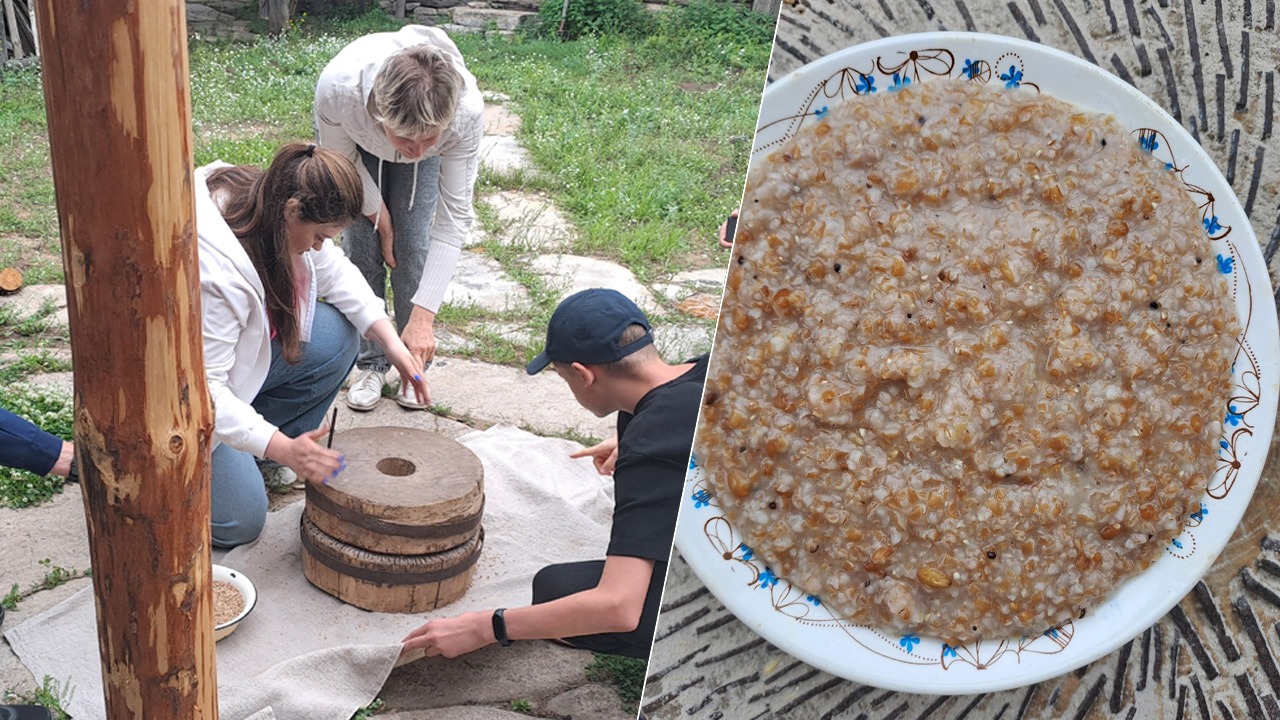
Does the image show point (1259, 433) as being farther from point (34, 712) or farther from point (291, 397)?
point (34, 712)

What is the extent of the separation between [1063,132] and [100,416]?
0.83m

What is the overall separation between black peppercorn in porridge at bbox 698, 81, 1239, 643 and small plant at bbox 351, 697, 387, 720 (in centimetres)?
41

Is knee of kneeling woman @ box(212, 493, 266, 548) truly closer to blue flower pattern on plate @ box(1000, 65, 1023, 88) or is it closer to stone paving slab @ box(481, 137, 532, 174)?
stone paving slab @ box(481, 137, 532, 174)

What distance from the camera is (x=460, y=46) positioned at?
1.04 meters

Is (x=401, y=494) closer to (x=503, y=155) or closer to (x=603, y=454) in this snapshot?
(x=603, y=454)

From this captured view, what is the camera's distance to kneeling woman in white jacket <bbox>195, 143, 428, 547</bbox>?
75 cm

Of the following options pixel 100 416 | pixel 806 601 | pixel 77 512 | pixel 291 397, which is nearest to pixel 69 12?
pixel 100 416

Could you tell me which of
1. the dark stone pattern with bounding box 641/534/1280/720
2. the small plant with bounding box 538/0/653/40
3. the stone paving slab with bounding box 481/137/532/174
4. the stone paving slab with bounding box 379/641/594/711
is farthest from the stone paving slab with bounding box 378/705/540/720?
the small plant with bounding box 538/0/653/40

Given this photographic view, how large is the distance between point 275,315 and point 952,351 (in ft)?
2.03

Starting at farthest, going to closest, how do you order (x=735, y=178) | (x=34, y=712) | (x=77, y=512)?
(x=735, y=178)
(x=77, y=512)
(x=34, y=712)

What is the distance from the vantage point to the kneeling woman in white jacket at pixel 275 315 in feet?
2.48

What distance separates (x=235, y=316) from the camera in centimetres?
77

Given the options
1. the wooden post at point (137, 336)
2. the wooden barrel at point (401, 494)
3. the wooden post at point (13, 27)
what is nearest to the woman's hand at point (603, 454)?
the wooden barrel at point (401, 494)

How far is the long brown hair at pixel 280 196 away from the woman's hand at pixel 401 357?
0.62ft
